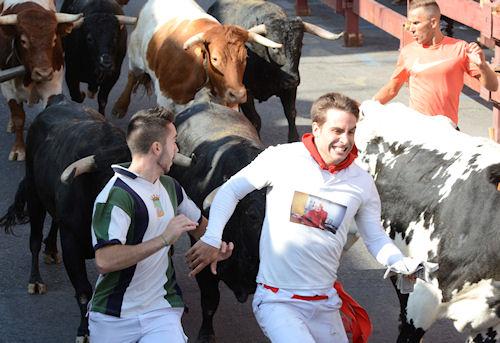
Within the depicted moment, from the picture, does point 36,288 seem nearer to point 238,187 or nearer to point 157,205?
point 157,205

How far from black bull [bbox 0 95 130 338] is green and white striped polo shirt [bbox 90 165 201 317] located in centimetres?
93

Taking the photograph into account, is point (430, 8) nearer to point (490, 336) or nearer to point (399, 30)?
point (490, 336)

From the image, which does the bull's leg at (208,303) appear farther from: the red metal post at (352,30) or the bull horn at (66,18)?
the red metal post at (352,30)

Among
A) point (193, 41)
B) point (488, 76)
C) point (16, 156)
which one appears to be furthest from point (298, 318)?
point (16, 156)

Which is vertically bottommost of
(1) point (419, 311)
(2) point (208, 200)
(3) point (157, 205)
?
(1) point (419, 311)

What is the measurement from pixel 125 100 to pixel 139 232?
699 centimetres

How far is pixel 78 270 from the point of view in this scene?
6277 millimetres

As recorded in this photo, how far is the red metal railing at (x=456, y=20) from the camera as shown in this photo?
10617mm

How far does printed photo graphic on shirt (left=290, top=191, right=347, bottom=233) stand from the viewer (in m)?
4.82

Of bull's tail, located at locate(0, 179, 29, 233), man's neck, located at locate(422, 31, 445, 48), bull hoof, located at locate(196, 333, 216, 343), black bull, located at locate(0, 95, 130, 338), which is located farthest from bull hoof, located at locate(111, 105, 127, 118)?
bull hoof, located at locate(196, 333, 216, 343)

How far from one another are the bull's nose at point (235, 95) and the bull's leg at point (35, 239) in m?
2.52

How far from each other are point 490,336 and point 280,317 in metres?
1.32

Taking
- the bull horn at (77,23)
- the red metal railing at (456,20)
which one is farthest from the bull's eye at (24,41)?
the red metal railing at (456,20)

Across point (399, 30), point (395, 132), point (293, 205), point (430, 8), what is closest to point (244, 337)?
point (395, 132)
